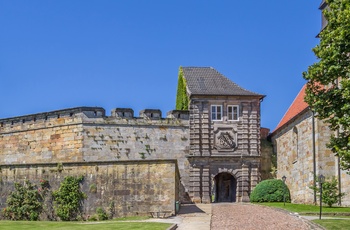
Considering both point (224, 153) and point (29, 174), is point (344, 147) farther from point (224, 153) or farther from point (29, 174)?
point (224, 153)

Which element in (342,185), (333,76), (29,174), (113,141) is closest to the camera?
(333,76)

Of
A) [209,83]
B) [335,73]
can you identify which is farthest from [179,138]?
[335,73]

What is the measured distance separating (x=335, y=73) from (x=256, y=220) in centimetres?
725

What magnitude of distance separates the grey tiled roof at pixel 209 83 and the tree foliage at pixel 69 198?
14.1m

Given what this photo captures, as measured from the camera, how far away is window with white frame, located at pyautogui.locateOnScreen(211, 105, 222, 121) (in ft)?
136

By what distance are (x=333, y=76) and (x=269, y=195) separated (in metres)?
17.8

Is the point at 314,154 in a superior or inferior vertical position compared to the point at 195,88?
inferior

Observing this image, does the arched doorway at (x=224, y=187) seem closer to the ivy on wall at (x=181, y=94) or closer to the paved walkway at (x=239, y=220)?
the ivy on wall at (x=181, y=94)

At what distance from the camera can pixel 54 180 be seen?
2956 centimetres

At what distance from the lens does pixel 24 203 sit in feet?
97.4

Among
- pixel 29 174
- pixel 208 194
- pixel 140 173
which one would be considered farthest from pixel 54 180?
pixel 208 194

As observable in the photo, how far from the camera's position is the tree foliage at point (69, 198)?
28766 mm

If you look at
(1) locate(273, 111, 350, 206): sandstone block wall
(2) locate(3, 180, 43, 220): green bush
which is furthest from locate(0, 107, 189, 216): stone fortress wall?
(2) locate(3, 180, 43, 220): green bush

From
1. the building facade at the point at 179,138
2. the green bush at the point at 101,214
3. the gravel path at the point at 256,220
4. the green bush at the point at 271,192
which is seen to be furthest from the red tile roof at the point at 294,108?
the green bush at the point at 101,214
